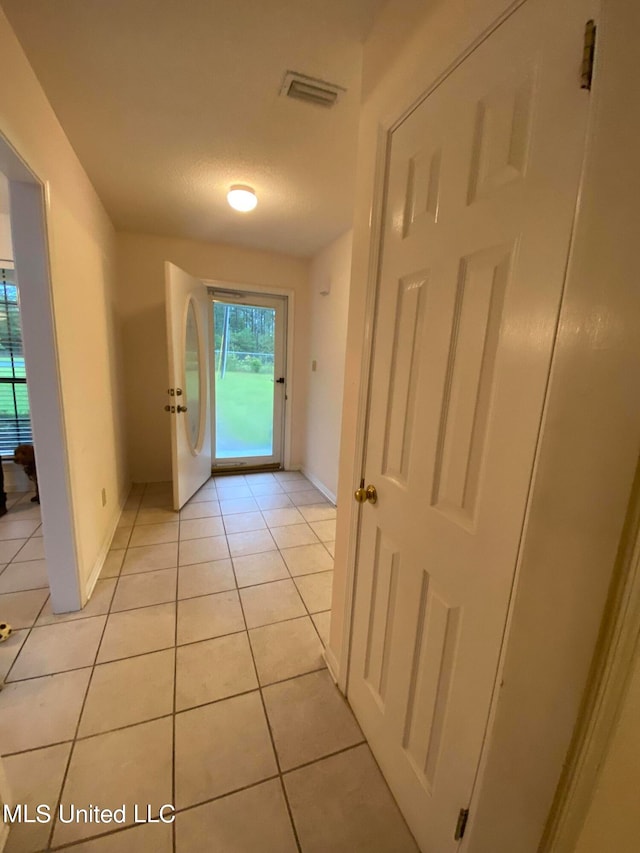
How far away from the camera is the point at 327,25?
112 cm

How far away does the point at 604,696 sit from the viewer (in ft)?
1.30

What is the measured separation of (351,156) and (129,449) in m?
3.01

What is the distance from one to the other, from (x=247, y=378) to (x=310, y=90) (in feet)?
8.59

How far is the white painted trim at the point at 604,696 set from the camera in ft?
1.21

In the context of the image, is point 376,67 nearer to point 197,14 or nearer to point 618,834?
point 197,14

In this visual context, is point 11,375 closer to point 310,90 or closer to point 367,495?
point 310,90

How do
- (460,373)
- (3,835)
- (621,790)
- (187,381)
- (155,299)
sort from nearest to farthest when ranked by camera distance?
(621,790) → (460,373) → (3,835) → (187,381) → (155,299)

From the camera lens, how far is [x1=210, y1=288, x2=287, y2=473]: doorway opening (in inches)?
141

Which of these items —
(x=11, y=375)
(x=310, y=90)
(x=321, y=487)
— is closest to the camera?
(x=310, y=90)

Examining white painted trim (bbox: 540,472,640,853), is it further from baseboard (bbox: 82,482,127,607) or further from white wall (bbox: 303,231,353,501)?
white wall (bbox: 303,231,353,501)

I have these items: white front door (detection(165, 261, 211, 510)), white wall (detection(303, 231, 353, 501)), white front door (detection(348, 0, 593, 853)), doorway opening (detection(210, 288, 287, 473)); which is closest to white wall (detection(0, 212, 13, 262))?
white front door (detection(165, 261, 211, 510))

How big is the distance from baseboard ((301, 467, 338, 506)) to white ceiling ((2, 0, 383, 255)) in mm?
2339

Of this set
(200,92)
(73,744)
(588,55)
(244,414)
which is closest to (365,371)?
(588,55)

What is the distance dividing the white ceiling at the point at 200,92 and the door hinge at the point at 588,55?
95cm
